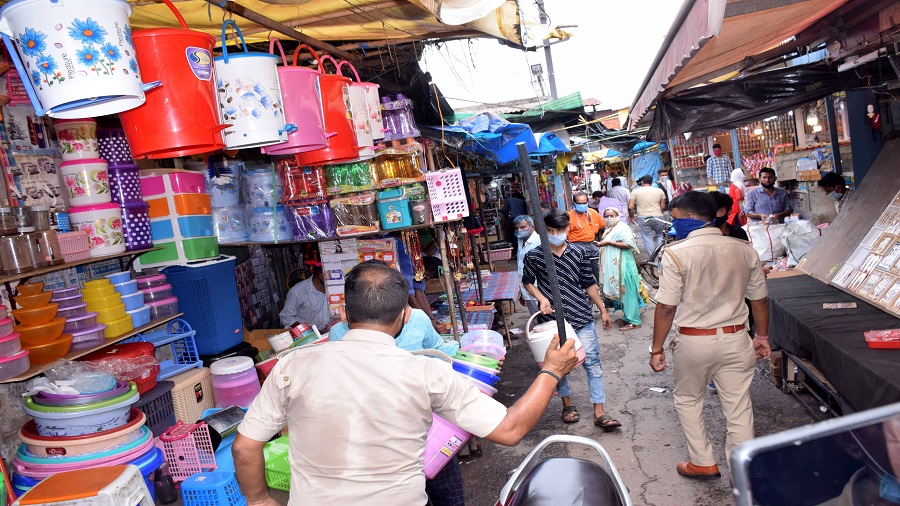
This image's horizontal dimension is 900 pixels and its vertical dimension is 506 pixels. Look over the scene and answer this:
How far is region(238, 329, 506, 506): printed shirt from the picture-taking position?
213cm

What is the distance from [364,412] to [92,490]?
1262 mm

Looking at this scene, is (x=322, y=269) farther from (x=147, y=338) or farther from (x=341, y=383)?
(x=341, y=383)

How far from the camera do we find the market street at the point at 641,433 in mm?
4453

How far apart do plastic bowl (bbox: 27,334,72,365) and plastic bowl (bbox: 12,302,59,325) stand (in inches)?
5.4

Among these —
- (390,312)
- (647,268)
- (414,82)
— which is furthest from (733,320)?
(647,268)

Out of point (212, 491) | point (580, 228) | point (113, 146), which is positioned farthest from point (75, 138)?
point (580, 228)

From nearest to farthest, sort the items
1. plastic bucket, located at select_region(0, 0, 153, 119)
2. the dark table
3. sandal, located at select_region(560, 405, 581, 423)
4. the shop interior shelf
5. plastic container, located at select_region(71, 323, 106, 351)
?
plastic bucket, located at select_region(0, 0, 153, 119)
the shop interior shelf
the dark table
plastic container, located at select_region(71, 323, 106, 351)
sandal, located at select_region(560, 405, 581, 423)

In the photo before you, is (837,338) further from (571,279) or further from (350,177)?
(350,177)

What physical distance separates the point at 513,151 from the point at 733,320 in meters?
4.18

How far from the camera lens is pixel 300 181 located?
5.54 metres

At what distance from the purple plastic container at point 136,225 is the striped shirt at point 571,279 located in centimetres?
319

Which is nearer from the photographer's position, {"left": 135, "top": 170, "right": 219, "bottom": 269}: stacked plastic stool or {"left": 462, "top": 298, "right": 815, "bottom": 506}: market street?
{"left": 462, "top": 298, "right": 815, "bottom": 506}: market street

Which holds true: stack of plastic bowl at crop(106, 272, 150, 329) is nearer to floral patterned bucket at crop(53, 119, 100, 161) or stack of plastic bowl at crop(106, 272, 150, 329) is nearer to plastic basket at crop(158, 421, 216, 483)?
floral patterned bucket at crop(53, 119, 100, 161)

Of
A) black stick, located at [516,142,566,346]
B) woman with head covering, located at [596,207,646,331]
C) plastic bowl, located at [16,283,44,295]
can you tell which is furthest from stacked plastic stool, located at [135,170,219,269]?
woman with head covering, located at [596,207,646,331]
